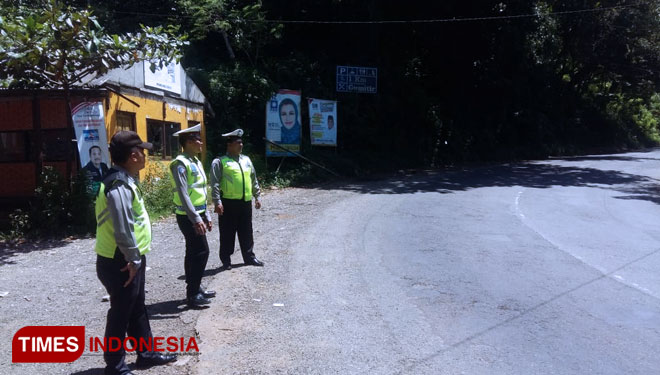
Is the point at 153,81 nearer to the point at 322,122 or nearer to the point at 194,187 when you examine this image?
the point at 322,122

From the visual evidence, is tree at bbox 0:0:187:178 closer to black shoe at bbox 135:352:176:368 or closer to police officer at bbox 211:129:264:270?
police officer at bbox 211:129:264:270

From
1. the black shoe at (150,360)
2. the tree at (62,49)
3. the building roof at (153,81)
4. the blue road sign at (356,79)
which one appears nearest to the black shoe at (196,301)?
the black shoe at (150,360)

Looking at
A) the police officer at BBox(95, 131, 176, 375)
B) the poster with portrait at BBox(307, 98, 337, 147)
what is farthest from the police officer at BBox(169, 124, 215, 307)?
the poster with portrait at BBox(307, 98, 337, 147)

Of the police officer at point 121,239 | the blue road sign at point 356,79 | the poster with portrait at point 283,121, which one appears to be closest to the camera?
the police officer at point 121,239

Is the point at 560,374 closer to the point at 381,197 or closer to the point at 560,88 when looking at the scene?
the point at 381,197

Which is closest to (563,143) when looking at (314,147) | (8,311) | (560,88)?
(560,88)

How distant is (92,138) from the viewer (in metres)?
12.0

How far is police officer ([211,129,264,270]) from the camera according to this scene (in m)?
7.80

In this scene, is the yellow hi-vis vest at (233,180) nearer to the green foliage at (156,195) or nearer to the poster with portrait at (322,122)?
the green foliage at (156,195)

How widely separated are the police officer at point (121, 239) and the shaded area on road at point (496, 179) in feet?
43.9

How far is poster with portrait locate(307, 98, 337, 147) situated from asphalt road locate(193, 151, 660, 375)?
28.6 ft

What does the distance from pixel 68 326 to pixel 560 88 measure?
41443mm

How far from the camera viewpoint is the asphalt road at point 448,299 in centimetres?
504

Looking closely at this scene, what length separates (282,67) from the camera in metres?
23.0
